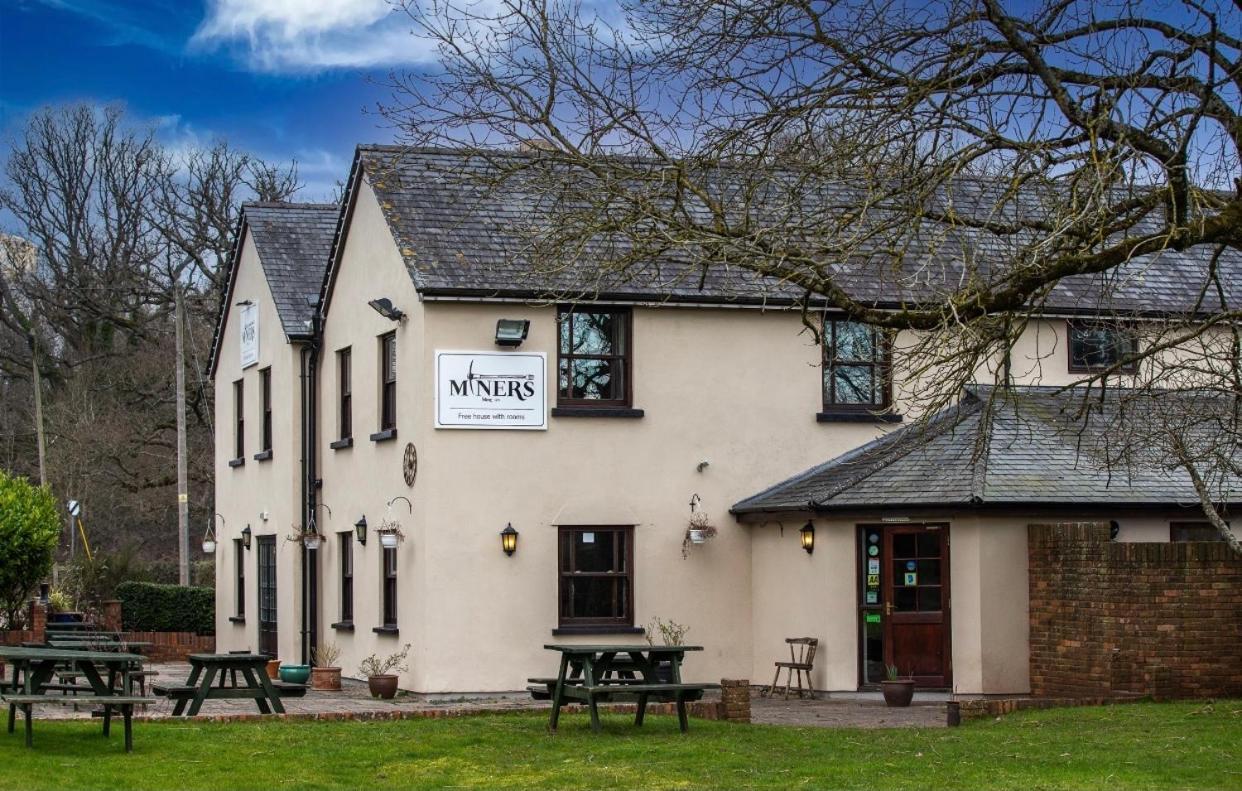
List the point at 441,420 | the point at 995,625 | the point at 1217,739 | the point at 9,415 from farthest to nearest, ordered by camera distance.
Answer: the point at 9,415 → the point at 441,420 → the point at 995,625 → the point at 1217,739

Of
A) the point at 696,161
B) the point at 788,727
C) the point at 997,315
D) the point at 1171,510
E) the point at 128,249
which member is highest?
the point at 128,249

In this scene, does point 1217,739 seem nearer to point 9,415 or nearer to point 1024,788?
point 1024,788

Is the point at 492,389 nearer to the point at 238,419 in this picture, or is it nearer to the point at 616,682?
the point at 616,682

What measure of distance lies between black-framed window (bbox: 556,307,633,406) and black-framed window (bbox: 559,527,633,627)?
1831mm

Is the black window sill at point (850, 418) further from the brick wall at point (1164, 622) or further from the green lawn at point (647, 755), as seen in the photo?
the green lawn at point (647, 755)

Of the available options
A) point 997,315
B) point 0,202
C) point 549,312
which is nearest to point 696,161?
point 997,315

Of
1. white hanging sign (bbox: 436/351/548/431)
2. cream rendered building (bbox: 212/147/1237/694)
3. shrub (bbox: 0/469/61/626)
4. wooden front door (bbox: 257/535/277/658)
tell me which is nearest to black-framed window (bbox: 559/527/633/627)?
cream rendered building (bbox: 212/147/1237/694)

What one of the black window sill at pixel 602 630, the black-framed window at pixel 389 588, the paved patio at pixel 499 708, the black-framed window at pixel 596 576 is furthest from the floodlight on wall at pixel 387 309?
the paved patio at pixel 499 708

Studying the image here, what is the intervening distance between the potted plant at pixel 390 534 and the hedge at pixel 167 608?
40.5 ft

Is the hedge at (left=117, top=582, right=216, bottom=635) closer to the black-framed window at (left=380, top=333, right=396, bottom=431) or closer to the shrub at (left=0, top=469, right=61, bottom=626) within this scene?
the shrub at (left=0, top=469, right=61, bottom=626)

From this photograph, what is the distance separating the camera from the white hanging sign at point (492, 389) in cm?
2453

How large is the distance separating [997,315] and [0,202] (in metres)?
44.1

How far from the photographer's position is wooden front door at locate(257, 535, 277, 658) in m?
31.4

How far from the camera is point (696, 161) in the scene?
1608 cm
